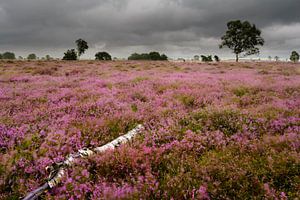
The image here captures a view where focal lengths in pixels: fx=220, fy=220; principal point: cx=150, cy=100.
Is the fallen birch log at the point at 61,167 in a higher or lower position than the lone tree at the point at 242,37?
lower

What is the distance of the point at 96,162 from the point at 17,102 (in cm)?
706

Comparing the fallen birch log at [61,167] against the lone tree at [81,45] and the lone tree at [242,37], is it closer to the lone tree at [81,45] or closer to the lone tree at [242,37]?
the lone tree at [242,37]

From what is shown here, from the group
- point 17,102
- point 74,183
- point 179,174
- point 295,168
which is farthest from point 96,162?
point 17,102

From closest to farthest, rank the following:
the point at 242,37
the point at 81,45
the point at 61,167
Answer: the point at 61,167 < the point at 242,37 < the point at 81,45

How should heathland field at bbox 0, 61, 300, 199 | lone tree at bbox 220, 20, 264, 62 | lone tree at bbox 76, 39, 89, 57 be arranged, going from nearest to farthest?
heathland field at bbox 0, 61, 300, 199 → lone tree at bbox 220, 20, 264, 62 → lone tree at bbox 76, 39, 89, 57

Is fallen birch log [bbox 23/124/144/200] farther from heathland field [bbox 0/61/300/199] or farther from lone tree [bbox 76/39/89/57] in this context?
lone tree [bbox 76/39/89/57]

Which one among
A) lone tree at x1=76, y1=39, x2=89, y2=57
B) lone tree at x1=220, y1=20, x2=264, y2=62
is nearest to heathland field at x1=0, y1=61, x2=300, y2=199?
lone tree at x1=220, y1=20, x2=264, y2=62

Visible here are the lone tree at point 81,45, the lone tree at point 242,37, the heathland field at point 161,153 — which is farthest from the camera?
the lone tree at point 81,45

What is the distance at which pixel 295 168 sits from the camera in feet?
13.4

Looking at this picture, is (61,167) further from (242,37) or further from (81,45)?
(81,45)

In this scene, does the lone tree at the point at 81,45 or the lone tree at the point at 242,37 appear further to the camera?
the lone tree at the point at 81,45

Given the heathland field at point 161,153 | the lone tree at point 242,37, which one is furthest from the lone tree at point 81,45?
the heathland field at point 161,153

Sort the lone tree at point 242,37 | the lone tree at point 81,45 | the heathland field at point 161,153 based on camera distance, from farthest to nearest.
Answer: the lone tree at point 81,45 < the lone tree at point 242,37 < the heathland field at point 161,153

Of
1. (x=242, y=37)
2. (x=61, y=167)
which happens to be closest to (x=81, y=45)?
(x=242, y=37)
